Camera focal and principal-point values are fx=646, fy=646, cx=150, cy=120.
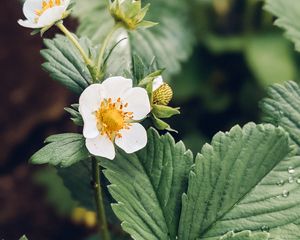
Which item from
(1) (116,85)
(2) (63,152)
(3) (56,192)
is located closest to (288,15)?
(1) (116,85)

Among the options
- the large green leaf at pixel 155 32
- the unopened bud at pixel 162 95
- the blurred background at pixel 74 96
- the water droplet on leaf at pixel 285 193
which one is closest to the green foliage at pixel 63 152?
the unopened bud at pixel 162 95

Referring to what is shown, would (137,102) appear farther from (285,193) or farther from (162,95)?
(285,193)

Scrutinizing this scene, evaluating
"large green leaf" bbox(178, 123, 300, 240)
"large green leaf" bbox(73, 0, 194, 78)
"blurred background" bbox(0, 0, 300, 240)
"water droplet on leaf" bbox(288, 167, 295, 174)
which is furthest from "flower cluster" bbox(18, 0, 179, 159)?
"blurred background" bbox(0, 0, 300, 240)

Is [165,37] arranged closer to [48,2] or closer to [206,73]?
[206,73]

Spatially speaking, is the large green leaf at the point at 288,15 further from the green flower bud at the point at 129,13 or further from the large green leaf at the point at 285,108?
the green flower bud at the point at 129,13

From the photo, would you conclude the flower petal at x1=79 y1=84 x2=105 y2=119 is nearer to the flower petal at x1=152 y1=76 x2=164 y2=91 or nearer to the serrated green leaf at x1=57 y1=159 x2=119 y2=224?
the flower petal at x1=152 y1=76 x2=164 y2=91

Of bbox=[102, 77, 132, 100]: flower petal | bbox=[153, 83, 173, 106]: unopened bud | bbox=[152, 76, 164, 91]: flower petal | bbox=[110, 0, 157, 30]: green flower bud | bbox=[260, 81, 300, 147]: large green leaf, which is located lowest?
bbox=[260, 81, 300, 147]: large green leaf
